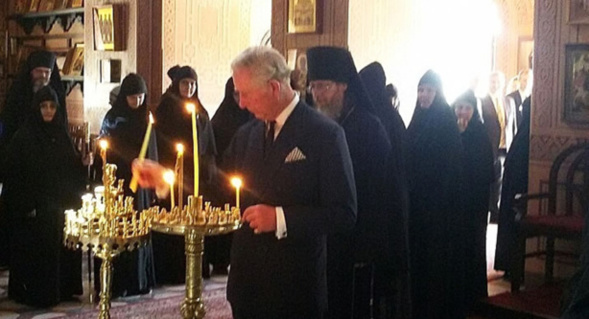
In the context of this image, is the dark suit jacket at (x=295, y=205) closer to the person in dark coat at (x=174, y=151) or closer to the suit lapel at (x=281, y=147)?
the suit lapel at (x=281, y=147)

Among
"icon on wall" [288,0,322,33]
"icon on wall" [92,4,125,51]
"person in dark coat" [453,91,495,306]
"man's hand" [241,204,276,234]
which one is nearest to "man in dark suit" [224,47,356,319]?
"man's hand" [241,204,276,234]

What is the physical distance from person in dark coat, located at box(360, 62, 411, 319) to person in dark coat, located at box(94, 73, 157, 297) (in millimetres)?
2029

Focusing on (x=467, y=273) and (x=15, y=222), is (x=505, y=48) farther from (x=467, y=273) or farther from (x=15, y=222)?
(x=15, y=222)

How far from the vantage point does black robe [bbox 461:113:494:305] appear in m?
5.74

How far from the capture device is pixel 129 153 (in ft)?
19.9

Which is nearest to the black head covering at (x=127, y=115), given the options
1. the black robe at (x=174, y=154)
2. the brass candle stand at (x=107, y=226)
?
the black robe at (x=174, y=154)

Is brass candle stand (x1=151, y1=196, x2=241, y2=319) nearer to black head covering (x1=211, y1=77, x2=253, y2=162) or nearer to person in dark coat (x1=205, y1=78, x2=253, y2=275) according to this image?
person in dark coat (x1=205, y1=78, x2=253, y2=275)

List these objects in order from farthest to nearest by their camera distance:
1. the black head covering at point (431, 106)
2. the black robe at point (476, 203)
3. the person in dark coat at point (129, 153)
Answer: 1. the person in dark coat at point (129, 153)
2. the black robe at point (476, 203)
3. the black head covering at point (431, 106)

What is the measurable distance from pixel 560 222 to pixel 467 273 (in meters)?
0.70

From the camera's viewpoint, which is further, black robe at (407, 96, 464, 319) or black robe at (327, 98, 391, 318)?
black robe at (407, 96, 464, 319)

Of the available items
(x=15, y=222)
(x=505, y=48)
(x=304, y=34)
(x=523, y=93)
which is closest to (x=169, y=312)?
(x=15, y=222)

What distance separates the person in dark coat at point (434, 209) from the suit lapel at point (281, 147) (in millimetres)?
2512

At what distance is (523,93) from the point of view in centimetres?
1070

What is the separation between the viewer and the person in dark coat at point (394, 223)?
156 inches
